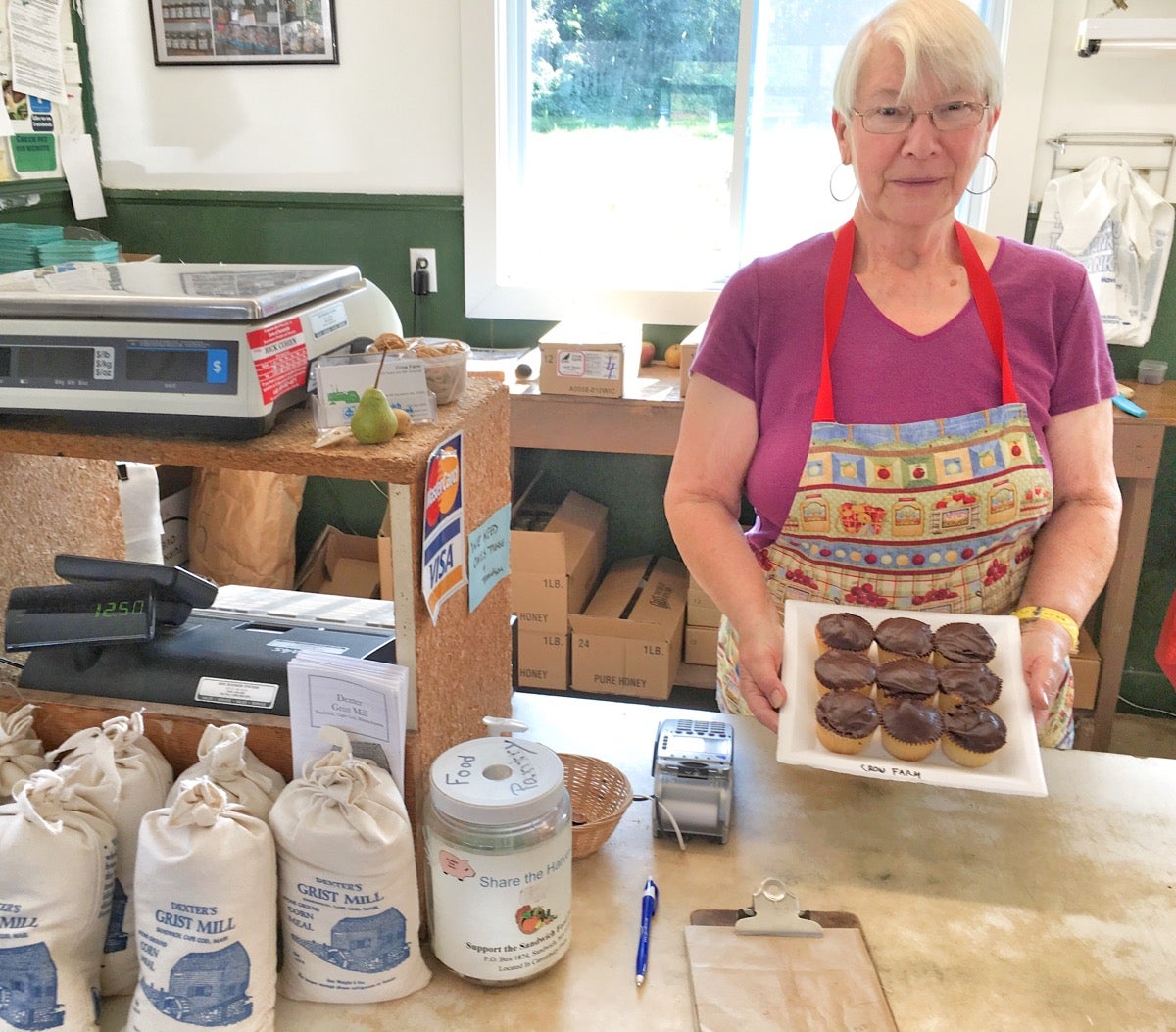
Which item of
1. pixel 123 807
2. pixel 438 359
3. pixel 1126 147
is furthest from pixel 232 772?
pixel 1126 147

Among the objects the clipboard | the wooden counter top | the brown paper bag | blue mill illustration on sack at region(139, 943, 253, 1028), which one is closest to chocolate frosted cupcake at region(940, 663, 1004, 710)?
the wooden counter top

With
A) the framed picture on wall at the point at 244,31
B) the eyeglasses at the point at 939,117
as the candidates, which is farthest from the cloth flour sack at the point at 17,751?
the framed picture on wall at the point at 244,31

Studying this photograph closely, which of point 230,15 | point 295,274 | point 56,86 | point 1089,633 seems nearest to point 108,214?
point 56,86

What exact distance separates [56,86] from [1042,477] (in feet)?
10.1

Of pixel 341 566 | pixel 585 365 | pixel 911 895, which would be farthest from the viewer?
pixel 341 566

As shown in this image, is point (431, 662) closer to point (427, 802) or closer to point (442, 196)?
point (427, 802)

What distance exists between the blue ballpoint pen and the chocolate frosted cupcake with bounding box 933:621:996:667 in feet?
1.37

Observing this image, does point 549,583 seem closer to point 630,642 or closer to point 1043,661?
point 630,642

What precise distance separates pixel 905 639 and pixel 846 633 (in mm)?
66

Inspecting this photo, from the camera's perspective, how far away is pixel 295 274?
118 centimetres

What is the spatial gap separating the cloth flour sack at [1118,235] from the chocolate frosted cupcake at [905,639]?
6.54 ft

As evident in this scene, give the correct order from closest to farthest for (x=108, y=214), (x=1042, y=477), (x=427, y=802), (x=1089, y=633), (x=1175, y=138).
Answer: (x=427, y=802), (x=1042, y=477), (x=1175, y=138), (x=1089, y=633), (x=108, y=214)

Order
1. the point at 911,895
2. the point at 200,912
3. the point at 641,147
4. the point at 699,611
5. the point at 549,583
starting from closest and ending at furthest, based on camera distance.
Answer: the point at 200,912
the point at 911,895
the point at 549,583
the point at 699,611
the point at 641,147

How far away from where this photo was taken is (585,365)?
2730mm
